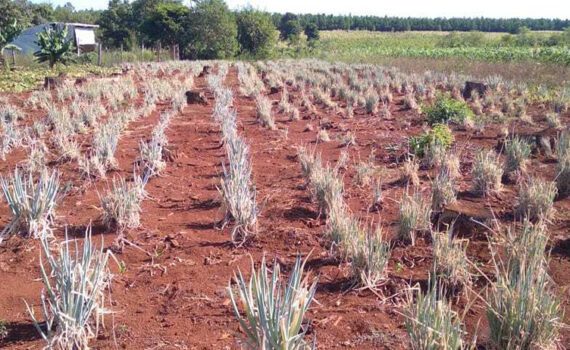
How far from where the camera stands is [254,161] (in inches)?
271

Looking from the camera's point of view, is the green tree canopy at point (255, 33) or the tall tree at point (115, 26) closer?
the green tree canopy at point (255, 33)

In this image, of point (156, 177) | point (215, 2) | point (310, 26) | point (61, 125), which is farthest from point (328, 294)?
point (310, 26)

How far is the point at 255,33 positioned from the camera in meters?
44.0

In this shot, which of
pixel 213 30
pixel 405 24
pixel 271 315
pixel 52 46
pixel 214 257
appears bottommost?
pixel 214 257

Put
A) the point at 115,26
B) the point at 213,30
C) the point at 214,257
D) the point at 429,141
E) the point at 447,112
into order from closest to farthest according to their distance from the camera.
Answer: the point at 214,257 < the point at 429,141 < the point at 447,112 < the point at 213,30 < the point at 115,26

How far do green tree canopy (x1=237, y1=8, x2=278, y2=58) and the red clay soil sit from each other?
124 feet

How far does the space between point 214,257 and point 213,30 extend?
38.9 metres

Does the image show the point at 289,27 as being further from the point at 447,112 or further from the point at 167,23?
the point at 447,112

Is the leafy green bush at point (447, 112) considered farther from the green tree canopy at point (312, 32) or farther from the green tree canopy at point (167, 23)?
the green tree canopy at point (312, 32)

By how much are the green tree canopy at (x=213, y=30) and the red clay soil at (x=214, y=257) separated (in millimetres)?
34928

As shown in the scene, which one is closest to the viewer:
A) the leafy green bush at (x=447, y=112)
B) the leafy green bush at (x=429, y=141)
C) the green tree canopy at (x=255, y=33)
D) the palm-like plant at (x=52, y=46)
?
the leafy green bush at (x=429, y=141)

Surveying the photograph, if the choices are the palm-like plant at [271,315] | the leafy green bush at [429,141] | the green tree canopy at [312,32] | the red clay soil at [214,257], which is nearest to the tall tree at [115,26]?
the green tree canopy at [312,32]

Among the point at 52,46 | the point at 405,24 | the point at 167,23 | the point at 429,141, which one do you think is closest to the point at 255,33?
the point at 167,23

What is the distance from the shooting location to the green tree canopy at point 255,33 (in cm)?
4347
